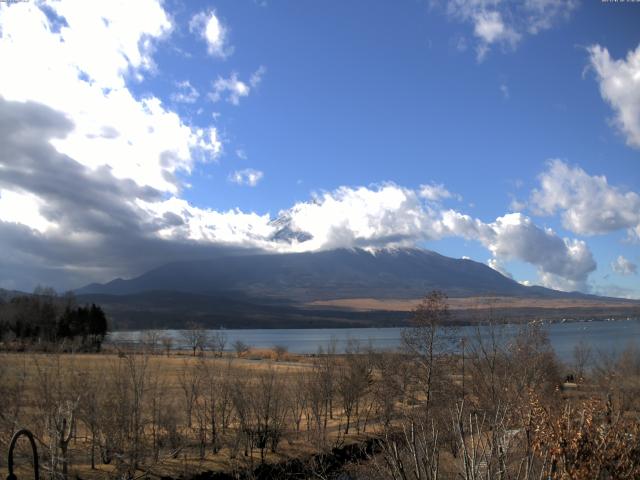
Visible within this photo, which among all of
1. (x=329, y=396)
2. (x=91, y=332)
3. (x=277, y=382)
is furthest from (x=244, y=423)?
(x=91, y=332)

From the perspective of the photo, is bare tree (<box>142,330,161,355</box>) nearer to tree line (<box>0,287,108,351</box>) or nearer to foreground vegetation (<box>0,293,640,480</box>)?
foreground vegetation (<box>0,293,640,480</box>)


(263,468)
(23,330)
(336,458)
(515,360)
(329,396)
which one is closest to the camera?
(263,468)

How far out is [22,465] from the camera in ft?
91.9

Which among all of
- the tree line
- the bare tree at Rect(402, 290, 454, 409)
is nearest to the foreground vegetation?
the bare tree at Rect(402, 290, 454, 409)

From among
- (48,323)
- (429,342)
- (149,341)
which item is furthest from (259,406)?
(48,323)

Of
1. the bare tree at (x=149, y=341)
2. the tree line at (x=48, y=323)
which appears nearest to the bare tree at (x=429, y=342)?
the bare tree at (x=149, y=341)

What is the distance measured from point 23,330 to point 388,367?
323ft

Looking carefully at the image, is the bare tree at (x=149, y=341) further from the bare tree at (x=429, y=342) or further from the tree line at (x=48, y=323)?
the tree line at (x=48, y=323)

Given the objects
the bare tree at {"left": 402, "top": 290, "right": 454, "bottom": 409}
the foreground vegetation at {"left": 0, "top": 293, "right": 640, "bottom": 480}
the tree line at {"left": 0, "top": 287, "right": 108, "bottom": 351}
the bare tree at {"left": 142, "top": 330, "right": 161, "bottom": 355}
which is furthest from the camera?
the tree line at {"left": 0, "top": 287, "right": 108, "bottom": 351}

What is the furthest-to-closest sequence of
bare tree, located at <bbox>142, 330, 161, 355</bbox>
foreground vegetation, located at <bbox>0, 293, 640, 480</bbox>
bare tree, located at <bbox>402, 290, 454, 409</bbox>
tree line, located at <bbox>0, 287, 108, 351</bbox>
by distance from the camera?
tree line, located at <bbox>0, 287, 108, 351</bbox>
bare tree, located at <bbox>142, 330, 161, 355</bbox>
bare tree, located at <bbox>402, 290, 454, 409</bbox>
foreground vegetation, located at <bbox>0, 293, 640, 480</bbox>

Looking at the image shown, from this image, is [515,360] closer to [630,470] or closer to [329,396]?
[329,396]

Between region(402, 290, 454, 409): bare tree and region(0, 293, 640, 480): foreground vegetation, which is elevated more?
region(402, 290, 454, 409): bare tree

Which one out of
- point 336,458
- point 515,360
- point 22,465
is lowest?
point 336,458

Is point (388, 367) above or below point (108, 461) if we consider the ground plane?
above
